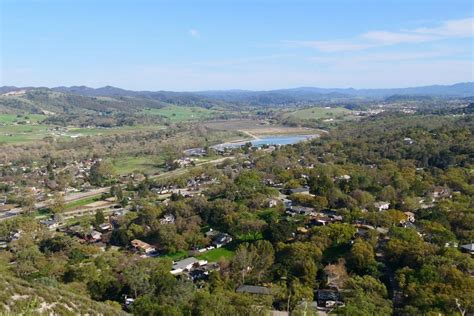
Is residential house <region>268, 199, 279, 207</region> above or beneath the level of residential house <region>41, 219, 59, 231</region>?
above


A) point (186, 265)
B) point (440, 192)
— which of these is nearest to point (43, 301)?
point (186, 265)

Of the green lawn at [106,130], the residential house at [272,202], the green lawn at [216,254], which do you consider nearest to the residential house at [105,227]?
the green lawn at [216,254]

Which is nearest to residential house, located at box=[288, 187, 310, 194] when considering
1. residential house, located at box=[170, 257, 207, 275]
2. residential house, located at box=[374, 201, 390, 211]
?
residential house, located at box=[374, 201, 390, 211]

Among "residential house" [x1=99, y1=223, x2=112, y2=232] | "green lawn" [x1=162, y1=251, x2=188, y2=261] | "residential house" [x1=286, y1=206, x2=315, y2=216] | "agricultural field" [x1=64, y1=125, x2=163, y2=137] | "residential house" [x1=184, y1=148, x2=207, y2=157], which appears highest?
"agricultural field" [x1=64, y1=125, x2=163, y2=137]

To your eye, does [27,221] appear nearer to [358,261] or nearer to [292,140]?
[358,261]

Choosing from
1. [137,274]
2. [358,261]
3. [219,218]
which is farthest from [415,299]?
[219,218]

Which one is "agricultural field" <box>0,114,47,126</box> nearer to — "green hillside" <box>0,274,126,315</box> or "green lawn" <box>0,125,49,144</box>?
"green lawn" <box>0,125,49,144</box>
